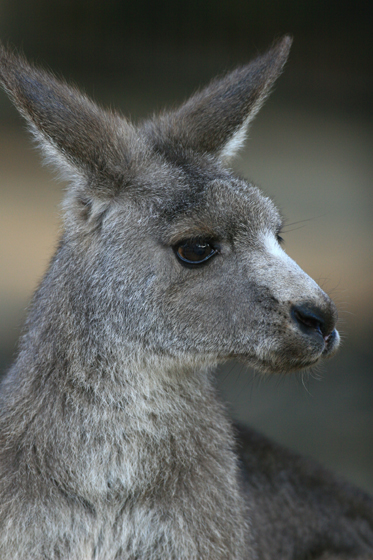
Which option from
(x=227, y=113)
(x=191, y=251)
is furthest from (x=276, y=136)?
(x=191, y=251)

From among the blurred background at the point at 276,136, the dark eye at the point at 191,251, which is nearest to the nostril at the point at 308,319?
the dark eye at the point at 191,251

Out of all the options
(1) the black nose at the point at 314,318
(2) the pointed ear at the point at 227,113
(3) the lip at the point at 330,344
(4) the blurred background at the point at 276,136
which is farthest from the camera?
(4) the blurred background at the point at 276,136

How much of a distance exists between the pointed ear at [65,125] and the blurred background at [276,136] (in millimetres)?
2978

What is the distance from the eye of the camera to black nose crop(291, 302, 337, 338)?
262cm

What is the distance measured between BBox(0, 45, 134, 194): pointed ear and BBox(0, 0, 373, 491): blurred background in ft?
9.77

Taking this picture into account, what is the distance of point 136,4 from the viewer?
6.22m

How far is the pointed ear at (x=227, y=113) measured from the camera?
10.5 ft

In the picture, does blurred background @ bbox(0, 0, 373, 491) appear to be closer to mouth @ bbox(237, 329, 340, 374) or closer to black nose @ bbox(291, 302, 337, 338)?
mouth @ bbox(237, 329, 340, 374)

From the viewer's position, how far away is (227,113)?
3256 mm

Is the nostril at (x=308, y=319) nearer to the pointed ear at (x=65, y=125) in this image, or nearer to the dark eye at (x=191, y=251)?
the dark eye at (x=191, y=251)

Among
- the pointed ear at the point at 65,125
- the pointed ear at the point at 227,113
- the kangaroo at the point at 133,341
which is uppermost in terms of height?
the pointed ear at the point at 227,113

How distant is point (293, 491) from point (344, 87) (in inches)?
181

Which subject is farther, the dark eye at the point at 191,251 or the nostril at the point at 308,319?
the dark eye at the point at 191,251

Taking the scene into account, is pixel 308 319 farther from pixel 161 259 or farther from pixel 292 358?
pixel 161 259
